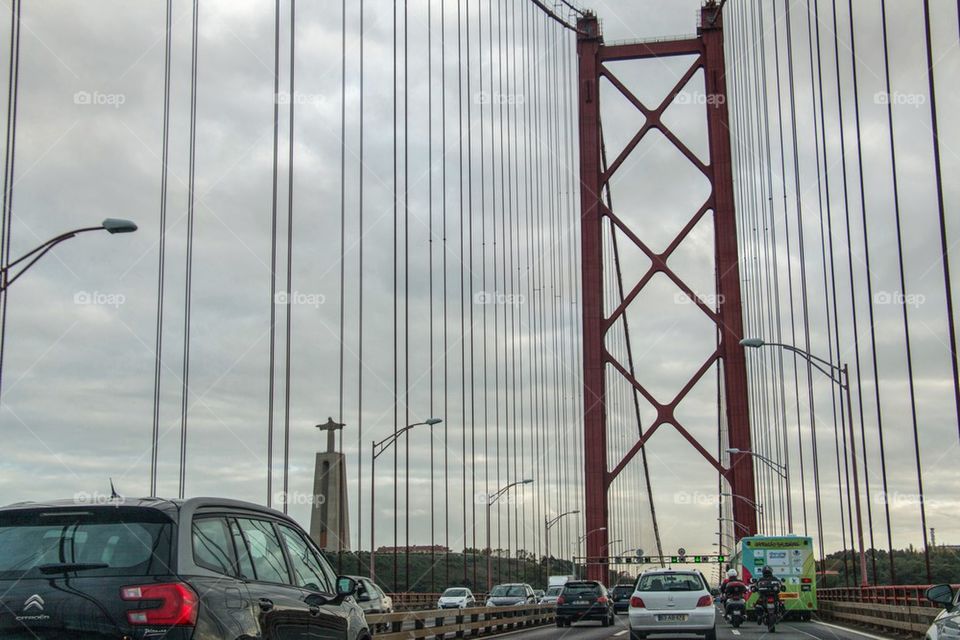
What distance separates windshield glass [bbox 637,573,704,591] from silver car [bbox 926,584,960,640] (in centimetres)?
1113

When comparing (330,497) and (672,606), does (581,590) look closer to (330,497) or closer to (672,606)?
(330,497)

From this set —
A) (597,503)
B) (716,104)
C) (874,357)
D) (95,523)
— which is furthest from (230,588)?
(716,104)

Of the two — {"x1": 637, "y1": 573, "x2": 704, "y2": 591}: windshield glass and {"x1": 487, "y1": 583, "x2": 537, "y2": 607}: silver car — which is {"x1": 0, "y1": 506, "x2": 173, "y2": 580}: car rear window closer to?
{"x1": 637, "y1": 573, "x2": 704, "y2": 591}: windshield glass

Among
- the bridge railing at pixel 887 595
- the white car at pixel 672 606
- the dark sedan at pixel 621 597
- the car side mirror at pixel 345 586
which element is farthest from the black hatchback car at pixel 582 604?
the car side mirror at pixel 345 586

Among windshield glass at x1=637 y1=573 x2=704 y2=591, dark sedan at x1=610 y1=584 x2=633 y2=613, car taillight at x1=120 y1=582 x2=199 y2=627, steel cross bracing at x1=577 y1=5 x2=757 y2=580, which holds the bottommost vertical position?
dark sedan at x1=610 y1=584 x2=633 y2=613

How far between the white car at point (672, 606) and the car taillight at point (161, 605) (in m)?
15.0

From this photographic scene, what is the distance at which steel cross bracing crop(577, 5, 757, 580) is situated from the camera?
5919 centimetres

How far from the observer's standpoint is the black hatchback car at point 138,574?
5.56 meters

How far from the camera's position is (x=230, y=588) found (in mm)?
6133

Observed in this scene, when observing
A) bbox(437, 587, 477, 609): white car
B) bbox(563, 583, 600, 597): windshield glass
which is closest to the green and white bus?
bbox(563, 583, 600, 597): windshield glass

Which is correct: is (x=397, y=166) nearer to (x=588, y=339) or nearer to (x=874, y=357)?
(x=874, y=357)

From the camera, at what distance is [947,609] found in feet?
29.6

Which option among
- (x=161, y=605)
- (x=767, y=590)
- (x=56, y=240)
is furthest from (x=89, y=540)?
(x=767, y=590)

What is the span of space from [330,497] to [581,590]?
726 cm
